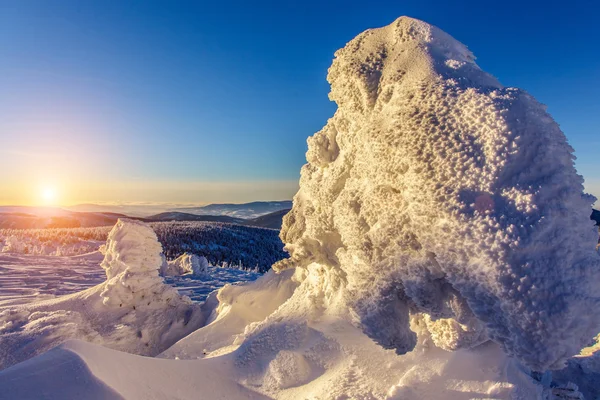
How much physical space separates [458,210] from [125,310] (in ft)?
15.6

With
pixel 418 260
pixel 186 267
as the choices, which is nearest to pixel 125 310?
pixel 418 260

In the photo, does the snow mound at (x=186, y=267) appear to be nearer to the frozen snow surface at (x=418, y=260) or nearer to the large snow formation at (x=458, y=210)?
the frozen snow surface at (x=418, y=260)

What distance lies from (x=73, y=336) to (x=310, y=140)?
3.66m

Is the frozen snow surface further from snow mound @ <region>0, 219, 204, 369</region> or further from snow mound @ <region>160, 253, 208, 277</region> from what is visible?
snow mound @ <region>160, 253, 208, 277</region>

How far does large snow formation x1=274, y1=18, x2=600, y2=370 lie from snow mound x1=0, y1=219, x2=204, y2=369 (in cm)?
353

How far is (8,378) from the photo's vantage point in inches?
80.8

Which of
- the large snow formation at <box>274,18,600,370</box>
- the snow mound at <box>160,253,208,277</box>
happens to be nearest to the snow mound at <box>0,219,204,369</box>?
the large snow formation at <box>274,18,600,370</box>

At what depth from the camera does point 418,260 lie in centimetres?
208

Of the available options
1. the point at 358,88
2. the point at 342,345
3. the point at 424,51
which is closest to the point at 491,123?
the point at 424,51

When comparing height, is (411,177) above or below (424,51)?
below

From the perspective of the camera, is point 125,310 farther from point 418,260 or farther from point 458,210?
point 458,210

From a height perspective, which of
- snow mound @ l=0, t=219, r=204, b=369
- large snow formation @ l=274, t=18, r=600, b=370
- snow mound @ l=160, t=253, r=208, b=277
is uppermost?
large snow formation @ l=274, t=18, r=600, b=370

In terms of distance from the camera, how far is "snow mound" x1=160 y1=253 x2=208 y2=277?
10.3 metres

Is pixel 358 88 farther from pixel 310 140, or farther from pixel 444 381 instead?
pixel 444 381
